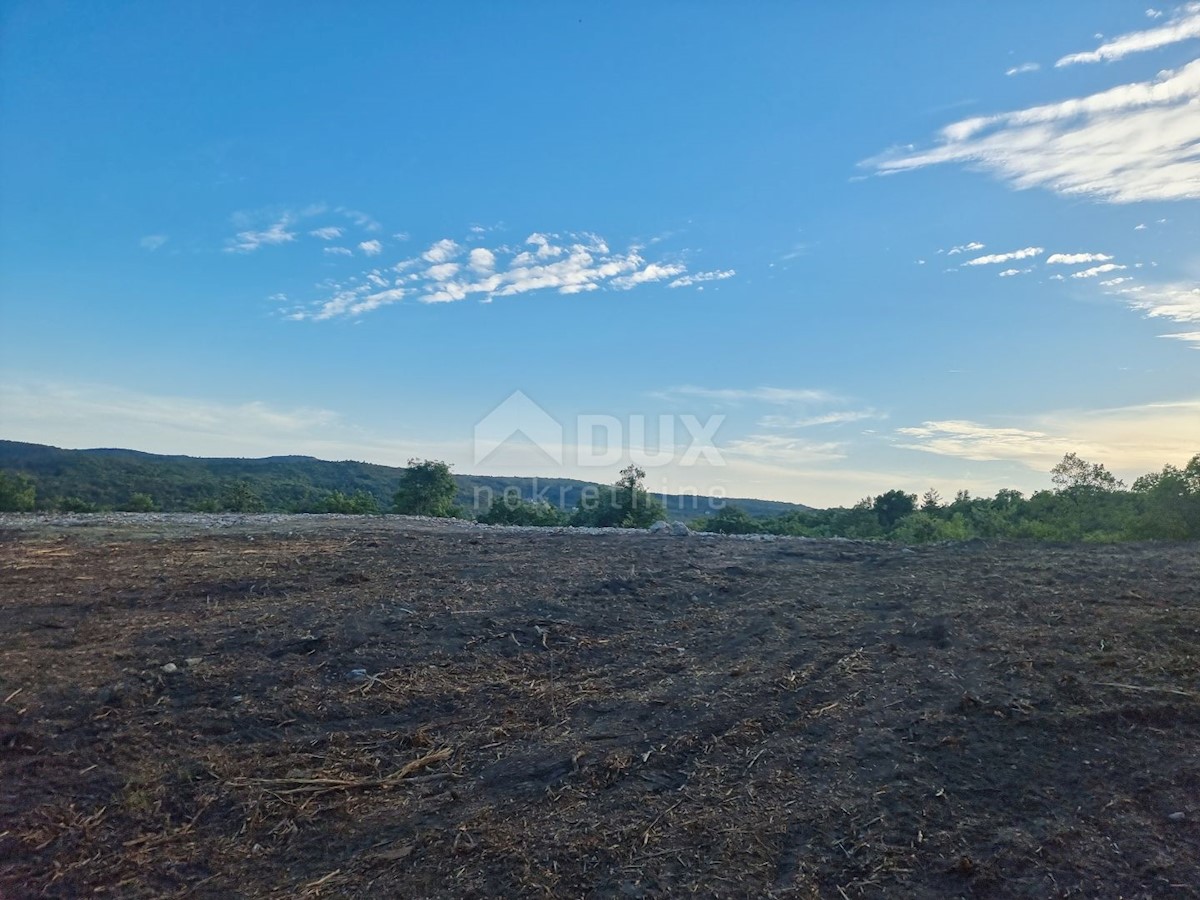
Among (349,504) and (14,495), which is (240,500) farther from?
(349,504)

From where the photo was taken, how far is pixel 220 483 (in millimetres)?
49469

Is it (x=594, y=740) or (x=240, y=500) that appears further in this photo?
(x=240, y=500)

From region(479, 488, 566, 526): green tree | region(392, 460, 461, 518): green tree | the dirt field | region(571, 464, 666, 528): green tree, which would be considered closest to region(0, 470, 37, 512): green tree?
region(392, 460, 461, 518): green tree

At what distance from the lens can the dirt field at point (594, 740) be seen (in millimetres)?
3056

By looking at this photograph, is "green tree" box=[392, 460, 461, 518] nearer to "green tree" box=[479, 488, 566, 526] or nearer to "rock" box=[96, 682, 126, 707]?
"green tree" box=[479, 488, 566, 526]

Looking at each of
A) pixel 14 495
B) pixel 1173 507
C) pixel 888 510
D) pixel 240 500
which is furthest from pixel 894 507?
pixel 14 495

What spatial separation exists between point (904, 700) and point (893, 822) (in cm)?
145

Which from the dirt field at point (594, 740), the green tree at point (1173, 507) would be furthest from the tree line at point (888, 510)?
the dirt field at point (594, 740)

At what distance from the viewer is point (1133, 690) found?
4.51 meters

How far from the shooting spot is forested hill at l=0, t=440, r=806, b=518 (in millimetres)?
29609

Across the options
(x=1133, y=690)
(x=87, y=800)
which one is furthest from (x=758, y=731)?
(x=87, y=800)

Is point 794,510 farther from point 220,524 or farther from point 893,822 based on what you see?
point 893,822

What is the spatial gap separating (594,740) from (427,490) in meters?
23.8

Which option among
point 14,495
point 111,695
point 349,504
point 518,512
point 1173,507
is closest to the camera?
point 111,695
